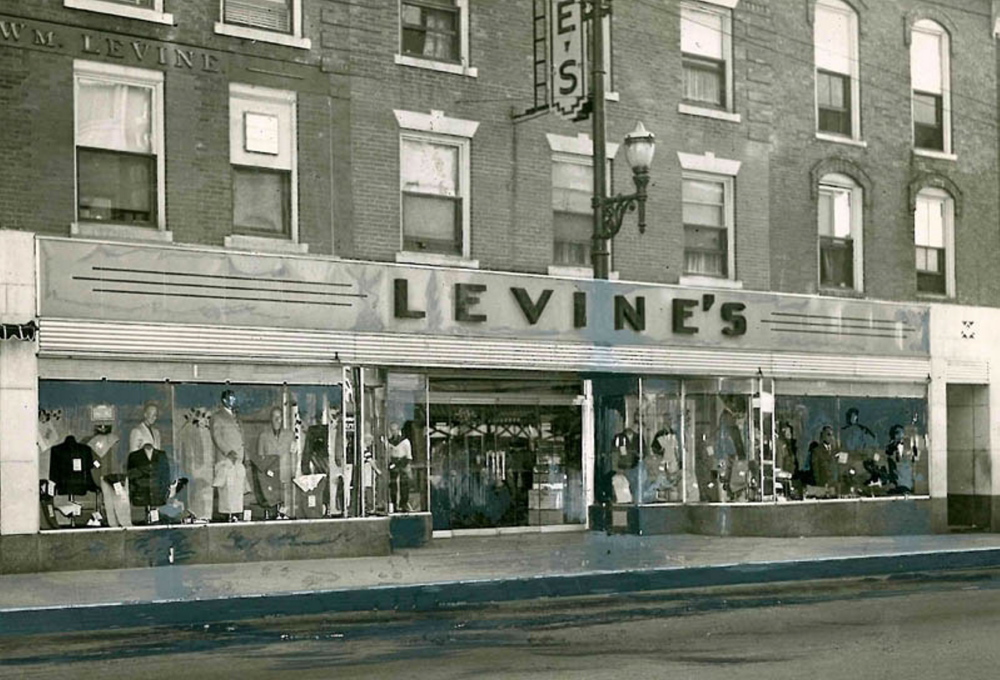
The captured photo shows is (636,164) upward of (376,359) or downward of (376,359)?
upward

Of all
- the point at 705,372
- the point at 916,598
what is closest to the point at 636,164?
the point at 705,372

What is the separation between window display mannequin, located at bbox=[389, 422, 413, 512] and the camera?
21844 millimetres

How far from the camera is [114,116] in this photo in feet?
63.0

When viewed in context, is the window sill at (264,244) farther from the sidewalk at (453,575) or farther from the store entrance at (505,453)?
the sidewalk at (453,575)

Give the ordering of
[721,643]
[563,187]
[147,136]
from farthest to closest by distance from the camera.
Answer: [563,187] → [147,136] → [721,643]

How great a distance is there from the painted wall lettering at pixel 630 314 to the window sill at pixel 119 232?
727 cm

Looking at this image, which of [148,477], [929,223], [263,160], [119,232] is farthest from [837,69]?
[148,477]

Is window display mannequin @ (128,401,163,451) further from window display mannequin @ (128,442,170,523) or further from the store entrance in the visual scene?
the store entrance

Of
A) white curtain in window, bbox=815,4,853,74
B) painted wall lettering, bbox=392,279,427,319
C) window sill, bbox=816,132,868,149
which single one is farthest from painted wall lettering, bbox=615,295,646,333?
white curtain in window, bbox=815,4,853,74

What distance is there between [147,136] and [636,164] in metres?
6.52

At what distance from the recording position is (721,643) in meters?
12.4

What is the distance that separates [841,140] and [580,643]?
16.0 metres

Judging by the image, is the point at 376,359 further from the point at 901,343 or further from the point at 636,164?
the point at 901,343

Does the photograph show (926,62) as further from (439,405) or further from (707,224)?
(439,405)
